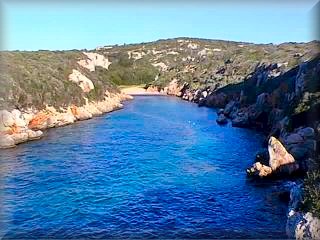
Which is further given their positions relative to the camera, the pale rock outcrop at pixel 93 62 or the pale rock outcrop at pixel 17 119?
the pale rock outcrop at pixel 93 62

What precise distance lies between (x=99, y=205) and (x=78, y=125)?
27.8 metres

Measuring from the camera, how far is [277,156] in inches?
1101

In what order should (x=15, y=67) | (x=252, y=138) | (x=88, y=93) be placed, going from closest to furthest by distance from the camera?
(x=252, y=138) → (x=15, y=67) → (x=88, y=93)

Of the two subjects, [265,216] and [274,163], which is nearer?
[265,216]

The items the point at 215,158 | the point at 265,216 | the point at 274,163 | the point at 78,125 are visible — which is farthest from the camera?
the point at 78,125

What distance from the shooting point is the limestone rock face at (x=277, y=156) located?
27875mm

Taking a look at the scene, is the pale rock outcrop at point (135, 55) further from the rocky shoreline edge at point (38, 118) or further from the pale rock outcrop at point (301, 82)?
the pale rock outcrop at point (301, 82)

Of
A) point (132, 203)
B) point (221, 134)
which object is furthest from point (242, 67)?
point (132, 203)

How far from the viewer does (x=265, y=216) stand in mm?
21953

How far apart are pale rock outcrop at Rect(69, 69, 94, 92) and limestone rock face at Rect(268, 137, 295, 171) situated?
38.3 metres

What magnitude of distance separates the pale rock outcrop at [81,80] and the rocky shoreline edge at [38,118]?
245 centimetres

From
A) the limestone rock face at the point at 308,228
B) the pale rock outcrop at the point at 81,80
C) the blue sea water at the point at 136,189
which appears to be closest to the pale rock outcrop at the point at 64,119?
the blue sea water at the point at 136,189

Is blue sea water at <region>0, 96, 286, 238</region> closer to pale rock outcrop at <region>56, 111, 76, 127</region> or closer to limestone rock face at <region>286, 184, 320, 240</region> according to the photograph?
limestone rock face at <region>286, 184, 320, 240</region>

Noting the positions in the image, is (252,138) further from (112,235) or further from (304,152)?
(112,235)
